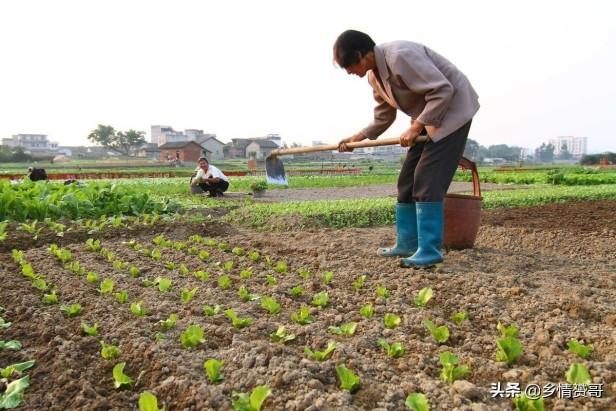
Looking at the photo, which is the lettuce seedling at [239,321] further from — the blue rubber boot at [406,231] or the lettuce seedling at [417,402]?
the blue rubber boot at [406,231]

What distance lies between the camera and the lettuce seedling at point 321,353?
2195 mm

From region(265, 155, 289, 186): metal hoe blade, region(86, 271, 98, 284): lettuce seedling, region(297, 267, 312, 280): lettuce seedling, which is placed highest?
region(265, 155, 289, 186): metal hoe blade

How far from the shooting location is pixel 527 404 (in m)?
1.75

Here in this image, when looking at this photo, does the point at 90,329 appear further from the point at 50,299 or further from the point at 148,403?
the point at 148,403

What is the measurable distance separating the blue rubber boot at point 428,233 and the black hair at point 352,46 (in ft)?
3.80

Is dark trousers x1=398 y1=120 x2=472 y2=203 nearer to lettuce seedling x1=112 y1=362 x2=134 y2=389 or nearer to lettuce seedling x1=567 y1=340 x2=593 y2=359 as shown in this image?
lettuce seedling x1=567 y1=340 x2=593 y2=359

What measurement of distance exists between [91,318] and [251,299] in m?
0.92

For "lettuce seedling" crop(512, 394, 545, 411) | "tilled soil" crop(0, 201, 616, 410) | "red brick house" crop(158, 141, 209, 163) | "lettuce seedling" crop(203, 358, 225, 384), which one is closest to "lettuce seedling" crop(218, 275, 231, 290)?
"tilled soil" crop(0, 201, 616, 410)

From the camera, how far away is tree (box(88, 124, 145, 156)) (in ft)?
273

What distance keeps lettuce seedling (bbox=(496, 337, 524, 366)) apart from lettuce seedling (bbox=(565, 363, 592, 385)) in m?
0.23

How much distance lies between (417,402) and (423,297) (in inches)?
48.7

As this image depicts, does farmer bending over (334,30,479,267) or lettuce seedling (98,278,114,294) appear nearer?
lettuce seedling (98,278,114,294)

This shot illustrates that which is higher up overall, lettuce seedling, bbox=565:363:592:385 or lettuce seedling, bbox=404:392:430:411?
lettuce seedling, bbox=565:363:592:385

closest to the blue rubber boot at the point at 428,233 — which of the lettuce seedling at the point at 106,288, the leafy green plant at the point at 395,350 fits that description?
the leafy green plant at the point at 395,350
